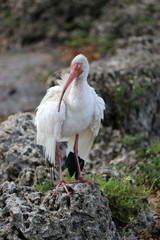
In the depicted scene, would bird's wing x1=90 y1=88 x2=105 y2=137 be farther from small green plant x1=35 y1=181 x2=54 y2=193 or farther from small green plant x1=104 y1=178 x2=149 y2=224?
small green plant x1=35 y1=181 x2=54 y2=193

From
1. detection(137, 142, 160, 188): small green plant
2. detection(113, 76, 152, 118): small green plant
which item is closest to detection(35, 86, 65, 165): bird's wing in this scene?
detection(137, 142, 160, 188): small green plant

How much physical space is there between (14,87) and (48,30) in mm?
3587

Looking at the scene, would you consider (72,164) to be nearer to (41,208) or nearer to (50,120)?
(50,120)

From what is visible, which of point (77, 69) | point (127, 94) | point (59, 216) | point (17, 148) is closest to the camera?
point (59, 216)

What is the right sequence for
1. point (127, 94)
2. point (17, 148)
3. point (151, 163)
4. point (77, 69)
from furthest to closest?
point (127, 94), point (151, 163), point (17, 148), point (77, 69)

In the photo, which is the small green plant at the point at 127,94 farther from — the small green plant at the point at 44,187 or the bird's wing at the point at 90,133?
the small green plant at the point at 44,187

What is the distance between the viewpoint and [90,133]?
402 cm

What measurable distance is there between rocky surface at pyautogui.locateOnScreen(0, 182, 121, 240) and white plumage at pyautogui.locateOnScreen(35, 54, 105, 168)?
58 centimetres

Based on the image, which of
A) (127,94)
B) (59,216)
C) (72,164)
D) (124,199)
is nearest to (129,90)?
(127,94)

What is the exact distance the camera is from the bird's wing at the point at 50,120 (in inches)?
Result: 139

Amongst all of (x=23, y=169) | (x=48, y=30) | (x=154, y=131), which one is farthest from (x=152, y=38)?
(x=23, y=169)

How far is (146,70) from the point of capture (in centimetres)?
682

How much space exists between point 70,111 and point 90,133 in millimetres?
572

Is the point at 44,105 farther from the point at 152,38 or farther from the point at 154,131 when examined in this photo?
the point at 152,38
